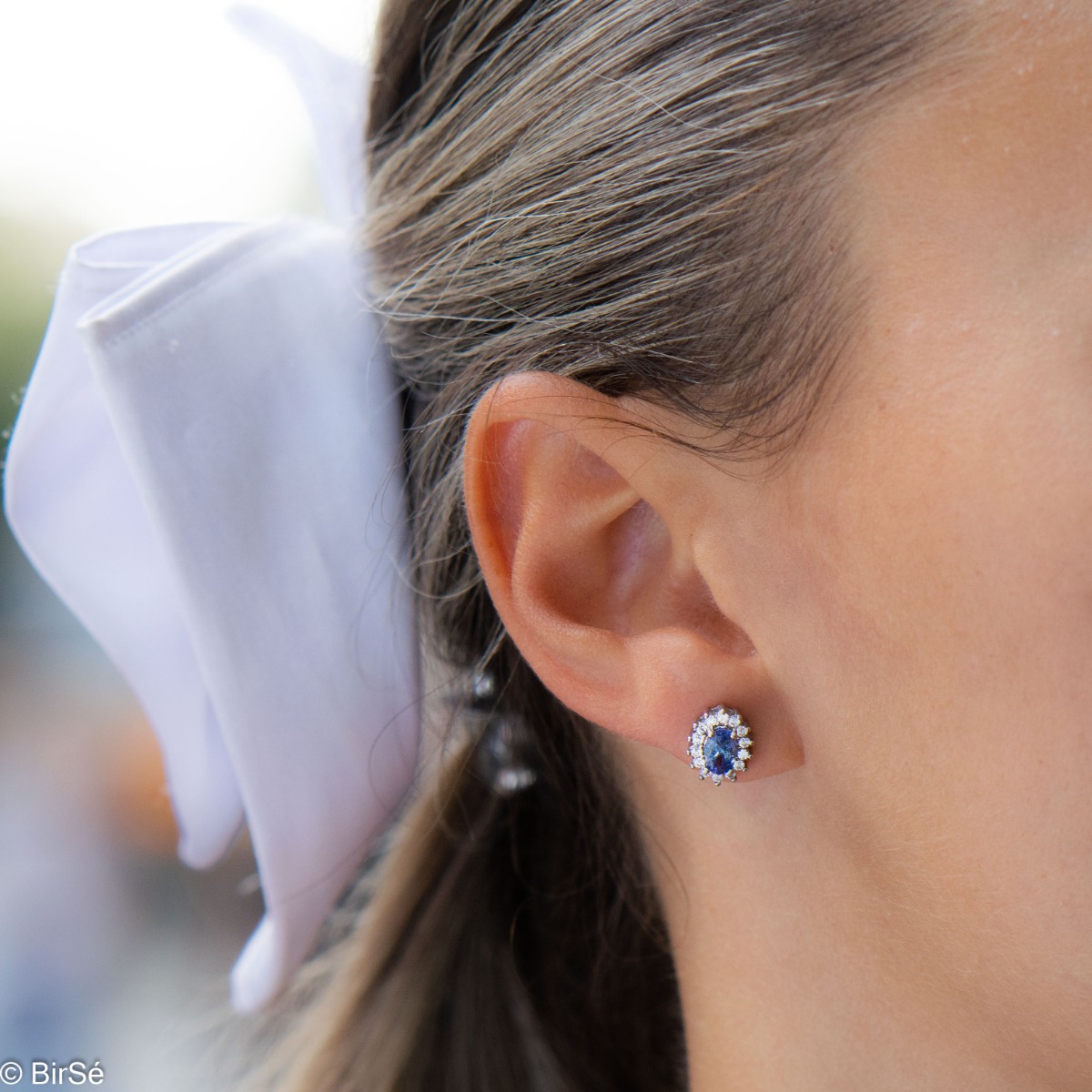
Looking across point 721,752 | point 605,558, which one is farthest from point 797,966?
point 605,558

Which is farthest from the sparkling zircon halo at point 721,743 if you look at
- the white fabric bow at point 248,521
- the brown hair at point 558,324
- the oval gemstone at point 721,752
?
the white fabric bow at point 248,521

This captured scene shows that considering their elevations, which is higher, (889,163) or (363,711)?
(889,163)

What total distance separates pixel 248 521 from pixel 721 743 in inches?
15.7

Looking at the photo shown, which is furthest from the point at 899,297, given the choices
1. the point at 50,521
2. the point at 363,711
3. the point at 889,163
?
the point at 50,521

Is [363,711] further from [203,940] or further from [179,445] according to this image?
[203,940]

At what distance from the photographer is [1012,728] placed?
0.64 m

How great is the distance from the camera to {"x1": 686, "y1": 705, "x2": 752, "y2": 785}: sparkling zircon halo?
0.73 meters

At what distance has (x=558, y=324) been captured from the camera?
792 mm

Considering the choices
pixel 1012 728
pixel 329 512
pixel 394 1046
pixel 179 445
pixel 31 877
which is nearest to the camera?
pixel 1012 728

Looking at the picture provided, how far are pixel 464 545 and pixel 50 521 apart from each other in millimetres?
366

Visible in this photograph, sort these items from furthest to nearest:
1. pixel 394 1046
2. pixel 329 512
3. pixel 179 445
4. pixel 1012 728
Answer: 1. pixel 394 1046
2. pixel 329 512
3. pixel 179 445
4. pixel 1012 728

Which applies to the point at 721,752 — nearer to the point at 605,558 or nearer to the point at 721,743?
the point at 721,743

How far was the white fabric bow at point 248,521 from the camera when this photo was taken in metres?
0.82

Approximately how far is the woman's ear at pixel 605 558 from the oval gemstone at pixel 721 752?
0.02 meters
